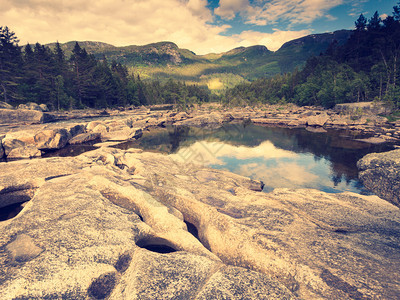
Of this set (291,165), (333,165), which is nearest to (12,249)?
(291,165)

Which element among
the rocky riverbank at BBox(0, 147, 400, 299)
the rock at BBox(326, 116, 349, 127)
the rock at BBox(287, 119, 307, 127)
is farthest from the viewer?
the rock at BBox(287, 119, 307, 127)

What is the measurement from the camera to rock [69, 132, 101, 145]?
29.4m

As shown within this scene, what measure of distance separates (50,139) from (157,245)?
A: 1059 inches

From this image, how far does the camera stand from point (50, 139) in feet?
82.0

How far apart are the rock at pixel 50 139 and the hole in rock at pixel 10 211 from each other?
58.4 ft

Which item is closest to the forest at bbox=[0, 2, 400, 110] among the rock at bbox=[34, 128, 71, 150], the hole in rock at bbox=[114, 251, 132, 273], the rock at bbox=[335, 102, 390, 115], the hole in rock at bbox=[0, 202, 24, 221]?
the rock at bbox=[335, 102, 390, 115]

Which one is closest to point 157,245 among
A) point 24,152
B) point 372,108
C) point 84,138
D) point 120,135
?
point 24,152

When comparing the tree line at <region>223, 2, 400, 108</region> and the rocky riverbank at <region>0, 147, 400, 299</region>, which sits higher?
the tree line at <region>223, 2, 400, 108</region>

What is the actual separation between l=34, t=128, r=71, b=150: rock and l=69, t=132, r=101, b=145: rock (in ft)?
→ 7.23

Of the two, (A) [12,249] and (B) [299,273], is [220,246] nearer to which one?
(B) [299,273]

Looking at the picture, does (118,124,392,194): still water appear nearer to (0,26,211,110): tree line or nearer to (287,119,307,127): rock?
(287,119,307,127): rock

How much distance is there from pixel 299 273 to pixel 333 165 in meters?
20.7

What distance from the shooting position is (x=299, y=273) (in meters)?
5.06

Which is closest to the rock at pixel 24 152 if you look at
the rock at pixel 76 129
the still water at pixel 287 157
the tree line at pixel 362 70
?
the rock at pixel 76 129
